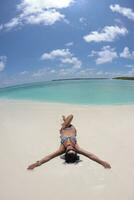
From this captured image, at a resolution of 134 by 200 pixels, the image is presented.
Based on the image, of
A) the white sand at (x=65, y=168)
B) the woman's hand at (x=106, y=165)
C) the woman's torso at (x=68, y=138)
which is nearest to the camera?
the white sand at (x=65, y=168)

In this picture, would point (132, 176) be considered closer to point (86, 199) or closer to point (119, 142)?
point (86, 199)

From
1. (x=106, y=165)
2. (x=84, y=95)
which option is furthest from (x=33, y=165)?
(x=84, y=95)

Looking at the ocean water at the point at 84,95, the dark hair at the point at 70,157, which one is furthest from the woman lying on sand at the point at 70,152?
the ocean water at the point at 84,95

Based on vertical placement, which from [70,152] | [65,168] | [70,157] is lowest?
[65,168]

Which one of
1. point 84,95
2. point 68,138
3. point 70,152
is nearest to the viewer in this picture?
point 70,152

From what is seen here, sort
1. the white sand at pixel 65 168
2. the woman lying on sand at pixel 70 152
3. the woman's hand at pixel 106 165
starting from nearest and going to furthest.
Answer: the white sand at pixel 65 168
the woman's hand at pixel 106 165
the woman lying on sand at pixel 70 152

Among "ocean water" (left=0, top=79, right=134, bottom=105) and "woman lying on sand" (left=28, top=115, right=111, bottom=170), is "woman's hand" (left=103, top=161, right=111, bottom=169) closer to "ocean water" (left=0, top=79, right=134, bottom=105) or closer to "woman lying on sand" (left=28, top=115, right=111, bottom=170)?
"woman lying on sand" (left=28, top=115, right=111, bottom=170)

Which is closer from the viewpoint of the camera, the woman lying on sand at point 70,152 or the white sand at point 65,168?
the white sand at point 65,168

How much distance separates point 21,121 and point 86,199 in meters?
5.24

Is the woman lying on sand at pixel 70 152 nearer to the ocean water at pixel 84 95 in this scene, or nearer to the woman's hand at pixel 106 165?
the woman's hand at pixel 106 165

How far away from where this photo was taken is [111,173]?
3.84 meters

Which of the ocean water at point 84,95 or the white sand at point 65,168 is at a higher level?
the ocean water at point 84,95

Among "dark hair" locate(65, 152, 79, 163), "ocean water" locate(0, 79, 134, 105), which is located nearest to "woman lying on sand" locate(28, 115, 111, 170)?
"dark hair" locate(65, 152, 79, 163)

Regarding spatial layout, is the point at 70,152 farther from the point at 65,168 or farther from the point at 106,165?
the point at 106,165
